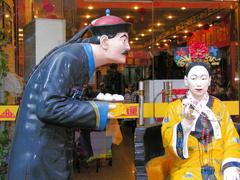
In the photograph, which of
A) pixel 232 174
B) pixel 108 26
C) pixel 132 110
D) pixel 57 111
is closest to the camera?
pixel 57 111

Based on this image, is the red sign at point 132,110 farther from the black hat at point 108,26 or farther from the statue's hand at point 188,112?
the black hat at point 108,26

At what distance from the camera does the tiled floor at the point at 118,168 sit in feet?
16.3

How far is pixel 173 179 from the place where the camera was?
8.86ft

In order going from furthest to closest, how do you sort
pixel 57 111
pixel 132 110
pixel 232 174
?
pixel 132 110
pixel 232 174
pixel 57 111

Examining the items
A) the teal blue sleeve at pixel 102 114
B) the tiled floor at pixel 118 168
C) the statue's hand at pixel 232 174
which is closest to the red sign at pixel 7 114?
the tiled floor at pixel 118 168

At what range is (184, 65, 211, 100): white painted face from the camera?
2.61 meters

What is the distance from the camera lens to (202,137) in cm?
262

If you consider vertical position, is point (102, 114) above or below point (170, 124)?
above

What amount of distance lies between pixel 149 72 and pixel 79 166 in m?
1.51

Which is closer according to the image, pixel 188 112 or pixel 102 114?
pixel 102 114

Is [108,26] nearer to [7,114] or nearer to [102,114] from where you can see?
[102,114]

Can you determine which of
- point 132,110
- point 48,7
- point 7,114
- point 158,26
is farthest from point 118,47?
point 158,26

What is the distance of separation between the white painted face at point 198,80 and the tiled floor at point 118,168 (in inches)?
76.9

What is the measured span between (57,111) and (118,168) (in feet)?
13.2
